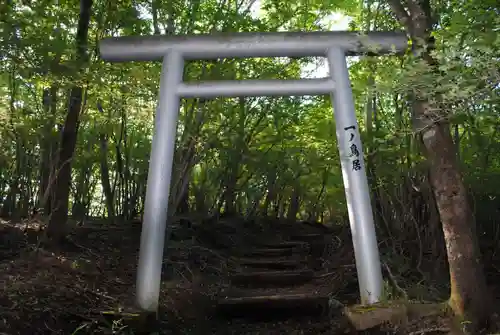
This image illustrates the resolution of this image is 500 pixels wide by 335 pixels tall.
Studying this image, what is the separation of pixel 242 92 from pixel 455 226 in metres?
2.69

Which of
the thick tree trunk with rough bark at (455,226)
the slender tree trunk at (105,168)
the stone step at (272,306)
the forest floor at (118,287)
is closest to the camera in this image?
the thick tree trunk with rough bark at (455,226)

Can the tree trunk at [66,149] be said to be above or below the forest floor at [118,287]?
above

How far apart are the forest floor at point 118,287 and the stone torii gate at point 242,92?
57 centimetres

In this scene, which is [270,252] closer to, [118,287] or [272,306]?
[272,306]

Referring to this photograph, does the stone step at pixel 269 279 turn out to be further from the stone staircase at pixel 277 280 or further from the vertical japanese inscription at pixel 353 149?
the vertical japanese inscription at pixel 353 149

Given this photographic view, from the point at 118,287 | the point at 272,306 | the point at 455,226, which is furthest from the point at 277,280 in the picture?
the point at 455,226

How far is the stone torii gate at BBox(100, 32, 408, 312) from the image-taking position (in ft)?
16.3

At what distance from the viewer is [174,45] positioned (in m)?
5.39

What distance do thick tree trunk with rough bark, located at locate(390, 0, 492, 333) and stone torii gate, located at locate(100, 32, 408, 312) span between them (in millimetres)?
1090

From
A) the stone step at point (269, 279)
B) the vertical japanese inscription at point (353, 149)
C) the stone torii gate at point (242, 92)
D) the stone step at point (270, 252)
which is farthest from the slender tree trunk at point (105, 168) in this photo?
the vertical japanese inscription at point (353, 149)

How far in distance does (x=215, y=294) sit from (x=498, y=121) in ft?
14.9

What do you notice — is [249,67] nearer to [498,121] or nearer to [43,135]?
[43,135]

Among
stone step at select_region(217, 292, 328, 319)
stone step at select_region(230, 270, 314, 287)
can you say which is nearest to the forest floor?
stone step at select_region(217, 292, 328, 319)

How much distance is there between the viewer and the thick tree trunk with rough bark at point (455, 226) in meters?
3.82
